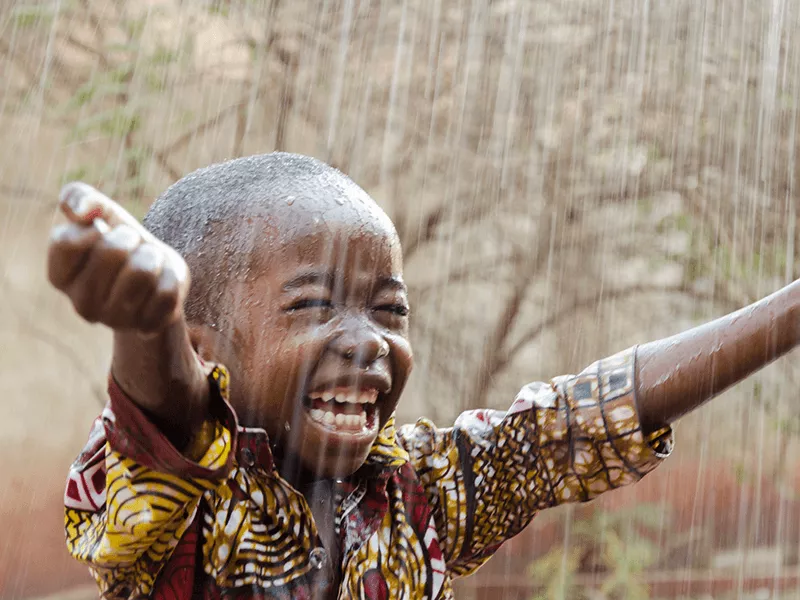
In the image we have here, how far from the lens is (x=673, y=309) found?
15.1 ft

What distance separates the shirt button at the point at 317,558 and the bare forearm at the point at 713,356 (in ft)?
1.70

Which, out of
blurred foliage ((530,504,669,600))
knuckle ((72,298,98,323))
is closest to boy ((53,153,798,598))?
knuckle ((72,298,98,323))

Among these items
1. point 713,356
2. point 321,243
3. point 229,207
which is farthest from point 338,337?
point 713,356

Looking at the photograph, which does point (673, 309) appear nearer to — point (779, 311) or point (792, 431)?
point (792, 431)

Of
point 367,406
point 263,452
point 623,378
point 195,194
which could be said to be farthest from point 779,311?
point 195,194

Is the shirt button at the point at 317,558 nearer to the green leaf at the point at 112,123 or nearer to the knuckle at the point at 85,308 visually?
the knuckle at the point at 85,308

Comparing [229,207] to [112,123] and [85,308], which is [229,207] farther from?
[112,123]

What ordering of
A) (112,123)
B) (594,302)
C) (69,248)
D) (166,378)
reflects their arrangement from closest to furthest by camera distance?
(69,248), (166,378), (112,123), (594,302)

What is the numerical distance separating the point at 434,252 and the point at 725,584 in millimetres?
2162

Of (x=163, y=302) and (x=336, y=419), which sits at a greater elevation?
(x=163, y=302)

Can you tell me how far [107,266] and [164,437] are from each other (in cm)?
26

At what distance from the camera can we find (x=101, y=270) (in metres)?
0.82

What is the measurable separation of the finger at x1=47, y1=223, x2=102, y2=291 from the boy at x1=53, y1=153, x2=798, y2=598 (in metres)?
0.15

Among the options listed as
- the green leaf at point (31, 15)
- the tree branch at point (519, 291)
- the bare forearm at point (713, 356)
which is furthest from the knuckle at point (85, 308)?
the green leaf at point (31, 15)
